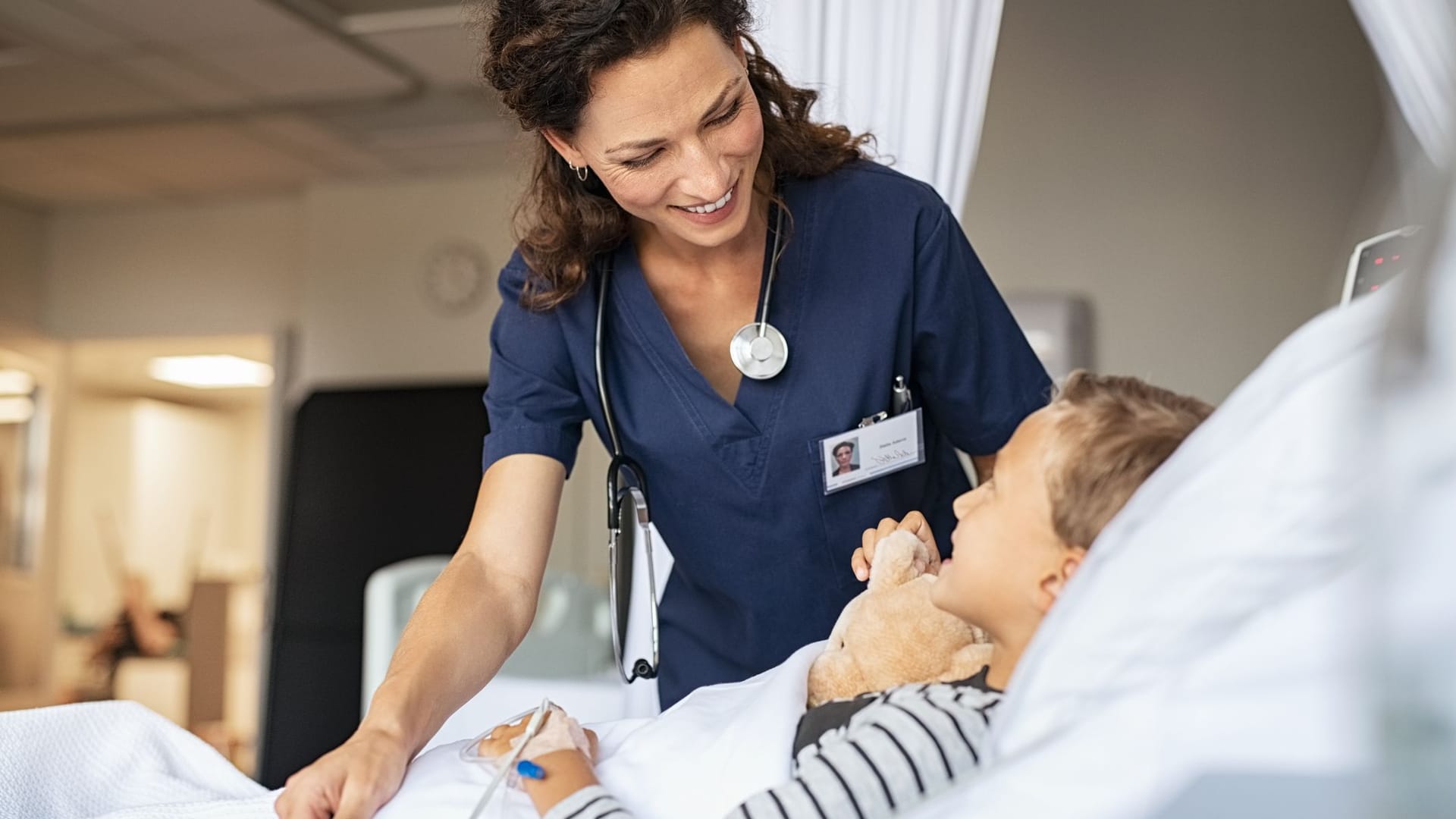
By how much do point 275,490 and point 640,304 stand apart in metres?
4.04

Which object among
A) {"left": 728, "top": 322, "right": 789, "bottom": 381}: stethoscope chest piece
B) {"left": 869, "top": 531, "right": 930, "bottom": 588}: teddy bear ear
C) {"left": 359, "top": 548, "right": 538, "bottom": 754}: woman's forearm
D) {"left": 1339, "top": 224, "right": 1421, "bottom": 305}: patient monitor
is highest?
{"left": 1339, "top": 224, "right": 1421, "bottom": 305}: patient monitor

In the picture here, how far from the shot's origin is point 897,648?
3.24 ft

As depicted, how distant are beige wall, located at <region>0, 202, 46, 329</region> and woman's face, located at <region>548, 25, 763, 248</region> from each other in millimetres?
5153

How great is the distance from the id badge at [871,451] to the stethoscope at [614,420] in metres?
0.10

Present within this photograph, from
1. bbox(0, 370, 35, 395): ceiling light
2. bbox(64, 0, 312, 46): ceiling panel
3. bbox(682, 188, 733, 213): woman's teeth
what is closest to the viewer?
bbox(682, 188, 733, 213): woman's teeth

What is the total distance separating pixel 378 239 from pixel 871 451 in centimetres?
404

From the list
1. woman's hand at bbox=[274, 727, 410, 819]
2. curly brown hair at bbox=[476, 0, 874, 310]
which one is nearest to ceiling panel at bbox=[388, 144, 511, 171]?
curly brown hair at bbox=[476, 0, 874, 310]

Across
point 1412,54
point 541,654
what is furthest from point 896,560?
point 541,654

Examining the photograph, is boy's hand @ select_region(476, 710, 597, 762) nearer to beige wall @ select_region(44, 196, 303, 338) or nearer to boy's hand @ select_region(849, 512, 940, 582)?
boy's hand @ select_region(849, 512, 940, 582)

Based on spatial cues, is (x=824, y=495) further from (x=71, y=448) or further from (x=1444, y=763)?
(x=71, y=448)

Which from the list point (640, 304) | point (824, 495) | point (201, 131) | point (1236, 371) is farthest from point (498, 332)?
point (201, 131)

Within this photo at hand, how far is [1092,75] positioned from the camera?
3.55 metres

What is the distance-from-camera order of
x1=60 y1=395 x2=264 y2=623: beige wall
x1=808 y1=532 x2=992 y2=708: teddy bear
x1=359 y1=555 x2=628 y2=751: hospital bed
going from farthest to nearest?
x1=60 y1=395 x2=264 y2=623: beige wall
x1=359 y1=555 x2=628 y2=751: hospital bed
x1=808 y1=532 x2=992 y2=708: teddy bear

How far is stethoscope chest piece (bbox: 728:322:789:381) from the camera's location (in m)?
1.33
